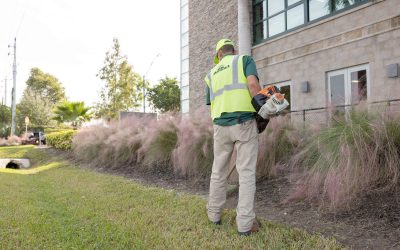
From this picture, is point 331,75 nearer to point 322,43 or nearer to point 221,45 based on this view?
point 322,43

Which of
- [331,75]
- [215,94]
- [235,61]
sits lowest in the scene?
[215,94]

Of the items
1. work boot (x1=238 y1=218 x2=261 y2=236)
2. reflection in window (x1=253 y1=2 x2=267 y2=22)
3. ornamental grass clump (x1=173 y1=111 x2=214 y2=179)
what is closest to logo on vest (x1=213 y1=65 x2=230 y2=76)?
work boot (x1=238 y1=218 x2=261 y2=236)

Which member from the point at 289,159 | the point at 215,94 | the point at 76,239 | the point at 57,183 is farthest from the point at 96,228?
the point at 57,183

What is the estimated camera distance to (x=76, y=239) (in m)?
3.54

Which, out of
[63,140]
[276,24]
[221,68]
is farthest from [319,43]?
[63,140]

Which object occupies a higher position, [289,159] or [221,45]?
[221,45]

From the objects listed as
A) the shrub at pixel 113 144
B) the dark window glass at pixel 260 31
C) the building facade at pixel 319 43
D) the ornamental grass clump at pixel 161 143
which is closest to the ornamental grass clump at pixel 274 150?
the ornamental grass clump at pixel 161 143

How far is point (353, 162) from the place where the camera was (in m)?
4.23

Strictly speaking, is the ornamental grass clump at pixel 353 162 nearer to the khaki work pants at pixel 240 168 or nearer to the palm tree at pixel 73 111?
the khaki work pants at pixel 240 168

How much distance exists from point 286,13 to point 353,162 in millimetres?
10580

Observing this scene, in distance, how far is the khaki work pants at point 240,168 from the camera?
3.63m

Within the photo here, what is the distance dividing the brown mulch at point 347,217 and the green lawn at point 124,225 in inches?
12.7

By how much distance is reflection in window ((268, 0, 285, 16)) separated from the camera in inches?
551

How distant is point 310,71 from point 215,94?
9296 mm
